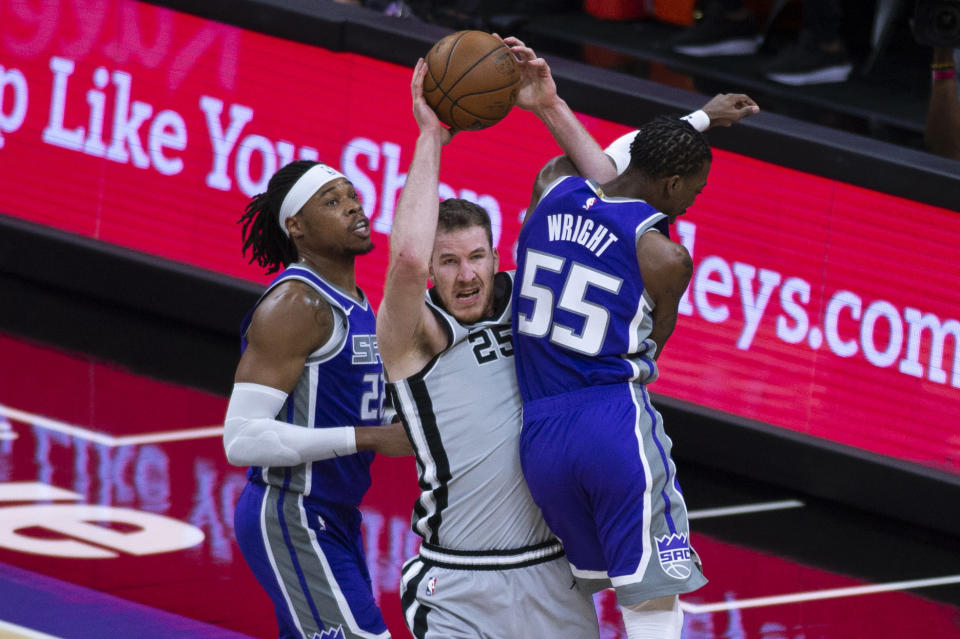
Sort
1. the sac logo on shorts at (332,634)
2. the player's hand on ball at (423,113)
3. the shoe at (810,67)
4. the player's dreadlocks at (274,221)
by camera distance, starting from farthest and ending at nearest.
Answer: the shoe at (810,67) < the player's dreadlocks at (274,221) < the sac logo on shorts at (332,634) < the player's hand on ball at (423,113)

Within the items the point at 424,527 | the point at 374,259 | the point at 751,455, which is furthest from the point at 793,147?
the point at 424,527

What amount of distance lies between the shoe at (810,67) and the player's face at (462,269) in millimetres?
6747

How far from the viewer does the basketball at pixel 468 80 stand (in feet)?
15.4

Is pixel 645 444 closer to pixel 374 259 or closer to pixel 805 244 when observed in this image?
pixel 805 244

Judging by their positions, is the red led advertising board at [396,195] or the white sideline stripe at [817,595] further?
the red led advertising board at [396,195]

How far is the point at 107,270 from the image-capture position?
10.0 metres

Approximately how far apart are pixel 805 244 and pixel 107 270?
424 cm

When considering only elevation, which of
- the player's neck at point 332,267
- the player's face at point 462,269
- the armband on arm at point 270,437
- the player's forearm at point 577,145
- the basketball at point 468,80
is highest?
the basketball at point 468,80

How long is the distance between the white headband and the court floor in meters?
1.74

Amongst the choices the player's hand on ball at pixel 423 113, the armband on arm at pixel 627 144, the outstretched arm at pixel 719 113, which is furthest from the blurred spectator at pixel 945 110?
the player's hand on ball at pixel 423 113

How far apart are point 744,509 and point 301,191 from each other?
3500 millimetres

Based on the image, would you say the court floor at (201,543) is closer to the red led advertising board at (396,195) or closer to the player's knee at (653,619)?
the red led advertising board at (396,195)

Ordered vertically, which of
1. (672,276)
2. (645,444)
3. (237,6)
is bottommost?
Answer: (645,444)

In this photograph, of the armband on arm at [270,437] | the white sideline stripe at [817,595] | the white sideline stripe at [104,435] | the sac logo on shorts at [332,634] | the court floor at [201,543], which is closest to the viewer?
the armband on arm at [270,437]
